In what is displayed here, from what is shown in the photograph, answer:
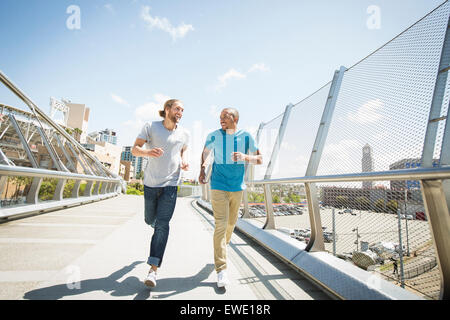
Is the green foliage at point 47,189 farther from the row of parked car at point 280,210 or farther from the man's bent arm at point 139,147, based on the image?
the row of parked car at point 280,210

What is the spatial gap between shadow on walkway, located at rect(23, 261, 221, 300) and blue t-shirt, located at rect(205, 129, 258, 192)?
90cm

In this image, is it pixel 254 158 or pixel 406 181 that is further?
pixel 254 158

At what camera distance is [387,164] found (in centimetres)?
185

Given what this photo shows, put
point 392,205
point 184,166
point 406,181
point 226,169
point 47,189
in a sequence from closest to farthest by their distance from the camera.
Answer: point 406,181
point 392,205
point 226,169
point 184,166
point 47,189

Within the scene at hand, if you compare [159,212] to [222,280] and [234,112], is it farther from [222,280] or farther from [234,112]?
[234,112]

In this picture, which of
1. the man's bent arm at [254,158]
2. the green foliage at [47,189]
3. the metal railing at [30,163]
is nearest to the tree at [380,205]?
the man's bent arm at [254,158]

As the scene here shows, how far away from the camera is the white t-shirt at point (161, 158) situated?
216 centimetres

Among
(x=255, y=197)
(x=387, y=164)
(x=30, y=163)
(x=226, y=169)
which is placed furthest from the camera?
(x=255, y=197)

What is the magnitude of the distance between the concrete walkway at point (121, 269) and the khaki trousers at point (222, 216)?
0.22 meters

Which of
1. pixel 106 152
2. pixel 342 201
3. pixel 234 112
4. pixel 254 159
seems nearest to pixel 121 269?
pixel 254 159

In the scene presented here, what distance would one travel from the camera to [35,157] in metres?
4.21

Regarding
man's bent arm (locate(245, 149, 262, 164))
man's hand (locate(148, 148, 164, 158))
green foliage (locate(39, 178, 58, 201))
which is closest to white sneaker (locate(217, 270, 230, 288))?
man's bent arm (locate(245, 149, 262, 164))

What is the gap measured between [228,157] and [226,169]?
0.13 metres

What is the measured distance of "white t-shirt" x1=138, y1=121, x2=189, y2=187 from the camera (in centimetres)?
216
